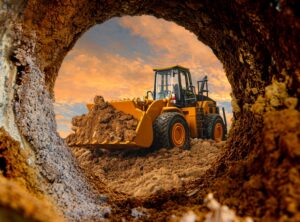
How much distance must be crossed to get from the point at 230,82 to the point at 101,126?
4676 millimetres

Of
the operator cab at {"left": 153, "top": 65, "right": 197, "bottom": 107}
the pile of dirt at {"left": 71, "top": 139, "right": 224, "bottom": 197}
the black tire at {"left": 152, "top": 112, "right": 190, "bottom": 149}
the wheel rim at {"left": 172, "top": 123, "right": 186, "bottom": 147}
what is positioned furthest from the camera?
the operator cab at {"left": 153, "top": 65, "right": 197, "bottom": 107}

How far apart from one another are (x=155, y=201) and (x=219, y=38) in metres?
1.74

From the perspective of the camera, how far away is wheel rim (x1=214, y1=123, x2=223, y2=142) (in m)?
10.2

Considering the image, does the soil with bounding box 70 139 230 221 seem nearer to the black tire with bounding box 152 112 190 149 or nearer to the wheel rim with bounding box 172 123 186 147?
the black tire with bounding box 152 112 190 149

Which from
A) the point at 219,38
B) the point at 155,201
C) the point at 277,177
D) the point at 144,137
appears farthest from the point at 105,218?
the point at 144,137

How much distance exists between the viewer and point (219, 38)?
3320mm

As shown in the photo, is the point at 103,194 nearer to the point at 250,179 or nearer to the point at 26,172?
the point at 26,172

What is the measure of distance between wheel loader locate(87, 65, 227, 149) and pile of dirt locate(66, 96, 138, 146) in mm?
150

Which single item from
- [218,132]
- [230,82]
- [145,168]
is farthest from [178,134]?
[230,82]

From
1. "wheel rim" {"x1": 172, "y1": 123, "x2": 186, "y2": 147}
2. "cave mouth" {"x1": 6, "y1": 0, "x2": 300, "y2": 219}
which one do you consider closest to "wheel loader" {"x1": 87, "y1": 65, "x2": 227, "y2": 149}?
"wheel rim" {"x1": 172, "y1": 123, "x2": 186, "y2": 147}

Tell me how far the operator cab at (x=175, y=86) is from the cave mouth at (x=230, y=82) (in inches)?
235

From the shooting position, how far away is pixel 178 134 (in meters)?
8.55

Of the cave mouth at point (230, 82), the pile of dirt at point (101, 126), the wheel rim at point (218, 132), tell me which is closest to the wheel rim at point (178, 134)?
the pile of dirt at point (101, 126)

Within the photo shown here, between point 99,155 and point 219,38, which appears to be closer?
point 219,38
